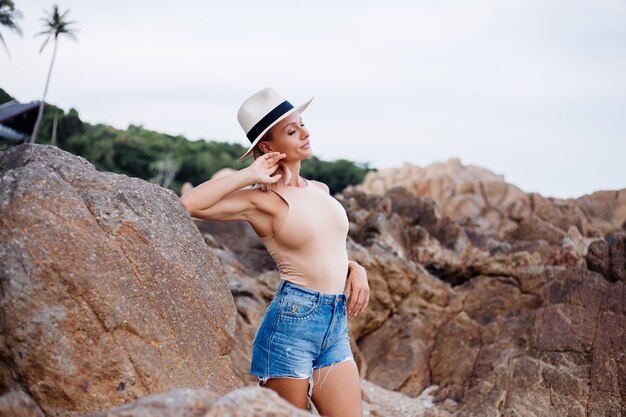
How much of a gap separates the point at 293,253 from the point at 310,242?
117mm

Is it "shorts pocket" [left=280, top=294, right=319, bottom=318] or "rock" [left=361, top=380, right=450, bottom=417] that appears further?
"rock" [left=361, top=380, right=450, bottom=417]

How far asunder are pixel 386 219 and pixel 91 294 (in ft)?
32.9

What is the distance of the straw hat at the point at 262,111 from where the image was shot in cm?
426

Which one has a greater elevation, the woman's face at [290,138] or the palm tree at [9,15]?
the palm tree at [9,15]

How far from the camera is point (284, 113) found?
4.27 meters

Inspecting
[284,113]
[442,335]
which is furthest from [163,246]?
[442,335]

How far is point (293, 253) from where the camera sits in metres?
4.19

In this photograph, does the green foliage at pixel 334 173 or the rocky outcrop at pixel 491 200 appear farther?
the green foliage at pixel 334 173

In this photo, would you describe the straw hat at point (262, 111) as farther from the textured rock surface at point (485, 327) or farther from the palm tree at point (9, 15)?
the palm tree at point (9, 15)

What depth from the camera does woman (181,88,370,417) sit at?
4.06m

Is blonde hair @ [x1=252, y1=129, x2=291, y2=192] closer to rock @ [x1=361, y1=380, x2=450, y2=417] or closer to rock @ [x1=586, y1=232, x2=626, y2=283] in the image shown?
rock @ [x1=361, y1=380, x2=450, y2=417]

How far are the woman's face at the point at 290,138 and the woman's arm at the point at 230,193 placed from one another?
119 millimetres

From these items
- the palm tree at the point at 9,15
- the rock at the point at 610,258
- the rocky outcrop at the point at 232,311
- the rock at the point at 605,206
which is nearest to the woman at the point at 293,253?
the rocky outcrop at the point at 232,311

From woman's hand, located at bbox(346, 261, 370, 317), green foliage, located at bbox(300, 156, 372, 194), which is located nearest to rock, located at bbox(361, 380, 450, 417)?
woman's hand, located at bbox(346, 261, 370, 317)
